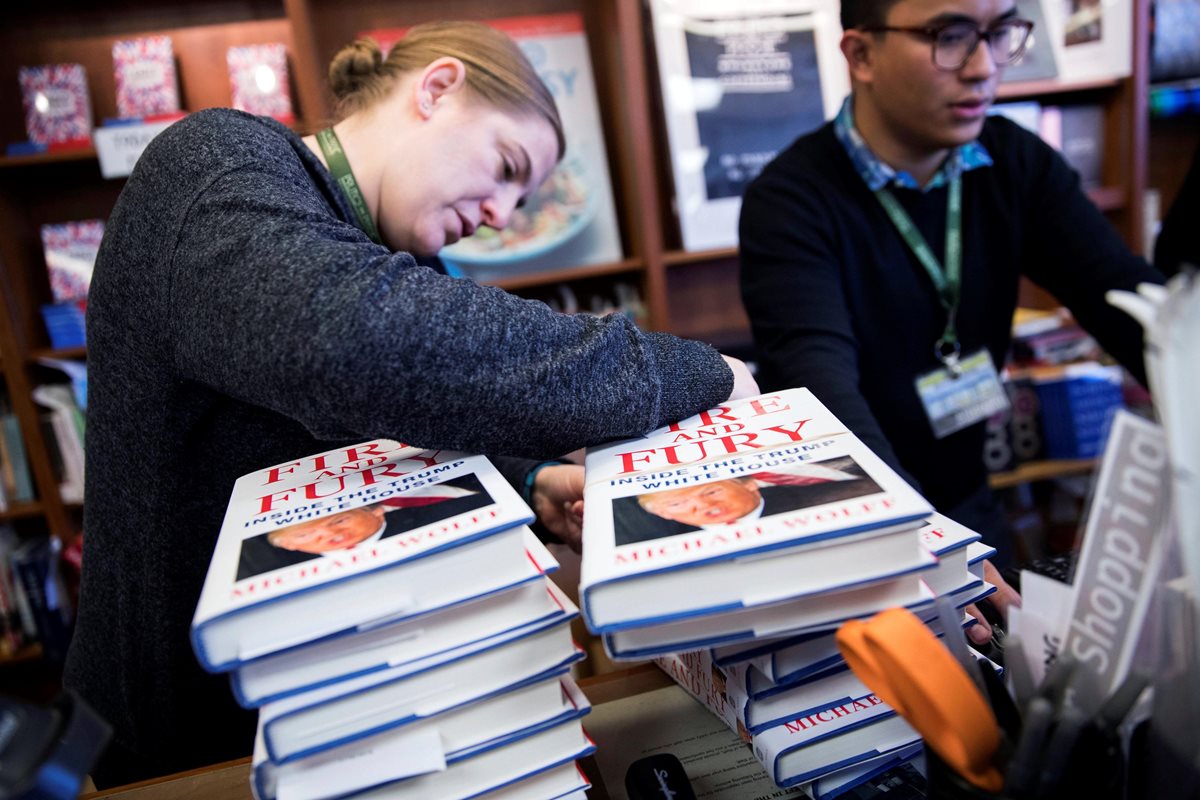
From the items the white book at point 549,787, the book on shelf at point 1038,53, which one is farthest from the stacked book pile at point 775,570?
the book on shelf at point 1038,53

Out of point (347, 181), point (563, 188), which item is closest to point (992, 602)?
point (347, 181)

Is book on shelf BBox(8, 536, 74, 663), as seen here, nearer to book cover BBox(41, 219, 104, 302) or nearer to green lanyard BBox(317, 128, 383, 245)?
book cover BBox(41, 219, 104, 302)

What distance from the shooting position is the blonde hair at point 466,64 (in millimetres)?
944

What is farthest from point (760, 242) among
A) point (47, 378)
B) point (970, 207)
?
point (47, 378)

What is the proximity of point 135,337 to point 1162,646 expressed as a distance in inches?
30.3

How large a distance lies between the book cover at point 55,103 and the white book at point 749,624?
2.32 m

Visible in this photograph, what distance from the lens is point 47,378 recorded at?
225 centimetres

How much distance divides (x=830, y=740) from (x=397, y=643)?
0.29 meters

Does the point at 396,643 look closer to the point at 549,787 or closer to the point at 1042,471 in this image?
the point at 549,787

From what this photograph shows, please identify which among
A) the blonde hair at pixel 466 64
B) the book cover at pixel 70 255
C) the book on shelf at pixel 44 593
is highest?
the blonde hair at pixel 466 64

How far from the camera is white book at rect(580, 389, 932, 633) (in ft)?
1.45

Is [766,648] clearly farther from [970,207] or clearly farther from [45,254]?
[45,254]

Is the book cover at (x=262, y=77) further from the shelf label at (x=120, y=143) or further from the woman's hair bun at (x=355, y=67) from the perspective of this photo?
the woman's hair bun at (x=355, y=67)

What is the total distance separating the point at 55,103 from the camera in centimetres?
215
